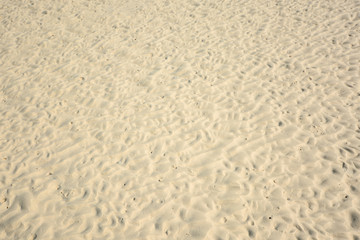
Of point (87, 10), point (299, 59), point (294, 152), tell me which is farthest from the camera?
Result: point (87, 10)

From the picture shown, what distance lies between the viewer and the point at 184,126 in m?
5.26

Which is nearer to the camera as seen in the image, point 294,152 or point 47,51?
point 294,152

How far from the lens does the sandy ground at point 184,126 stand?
153 inches

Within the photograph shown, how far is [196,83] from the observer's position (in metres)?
6.26

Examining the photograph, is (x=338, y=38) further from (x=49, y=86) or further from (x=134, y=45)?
(x=49, y=86)

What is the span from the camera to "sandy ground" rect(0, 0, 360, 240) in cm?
389

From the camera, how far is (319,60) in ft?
21.9

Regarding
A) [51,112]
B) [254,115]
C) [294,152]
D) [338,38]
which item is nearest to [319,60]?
[338,38]

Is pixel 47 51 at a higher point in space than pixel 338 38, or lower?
higher

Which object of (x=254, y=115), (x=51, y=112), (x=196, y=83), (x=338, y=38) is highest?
(x=51, y=112)

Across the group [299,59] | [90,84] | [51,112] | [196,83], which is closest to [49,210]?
[51,112]

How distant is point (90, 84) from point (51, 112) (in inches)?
46.7

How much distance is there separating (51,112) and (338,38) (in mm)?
7902

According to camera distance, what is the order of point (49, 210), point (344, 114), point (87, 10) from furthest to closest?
point (87, 10) → point (344, 114) → point (49, 210)
